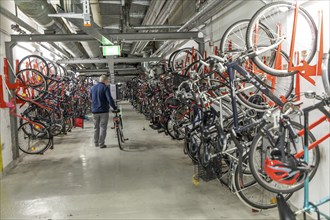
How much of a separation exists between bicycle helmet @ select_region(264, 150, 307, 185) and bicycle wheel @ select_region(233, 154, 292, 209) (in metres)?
0.68

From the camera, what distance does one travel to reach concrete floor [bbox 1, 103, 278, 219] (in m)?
3.12

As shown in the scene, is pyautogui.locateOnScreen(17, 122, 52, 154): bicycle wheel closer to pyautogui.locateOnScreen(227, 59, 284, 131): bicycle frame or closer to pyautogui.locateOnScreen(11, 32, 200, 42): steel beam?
pyautogui.locateOnScreen(11, 32, 200, 42): steel beam

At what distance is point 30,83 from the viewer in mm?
5504

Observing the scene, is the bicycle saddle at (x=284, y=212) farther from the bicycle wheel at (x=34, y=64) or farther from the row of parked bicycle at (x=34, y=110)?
the bicycle wheel at (x=34, y=64)

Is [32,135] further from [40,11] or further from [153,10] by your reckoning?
[153,10]

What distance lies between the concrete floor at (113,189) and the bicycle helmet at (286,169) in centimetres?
108

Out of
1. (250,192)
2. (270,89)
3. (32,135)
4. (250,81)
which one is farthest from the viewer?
(32,135)

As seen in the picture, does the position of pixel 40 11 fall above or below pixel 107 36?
above

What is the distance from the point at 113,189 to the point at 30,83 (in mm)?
2970

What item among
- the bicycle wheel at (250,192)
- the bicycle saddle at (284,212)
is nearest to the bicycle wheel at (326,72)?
the bicycle saddle at (284,212)

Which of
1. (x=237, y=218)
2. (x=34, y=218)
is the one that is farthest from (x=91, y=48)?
(x=237, y=218)

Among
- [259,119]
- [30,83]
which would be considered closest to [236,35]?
[259,119]

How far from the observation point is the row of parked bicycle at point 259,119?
85.3 inches

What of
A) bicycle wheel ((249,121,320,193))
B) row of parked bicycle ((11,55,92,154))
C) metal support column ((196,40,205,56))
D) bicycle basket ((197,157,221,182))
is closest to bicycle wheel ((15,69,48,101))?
row of parked bicycle ((11,55,92,154))
